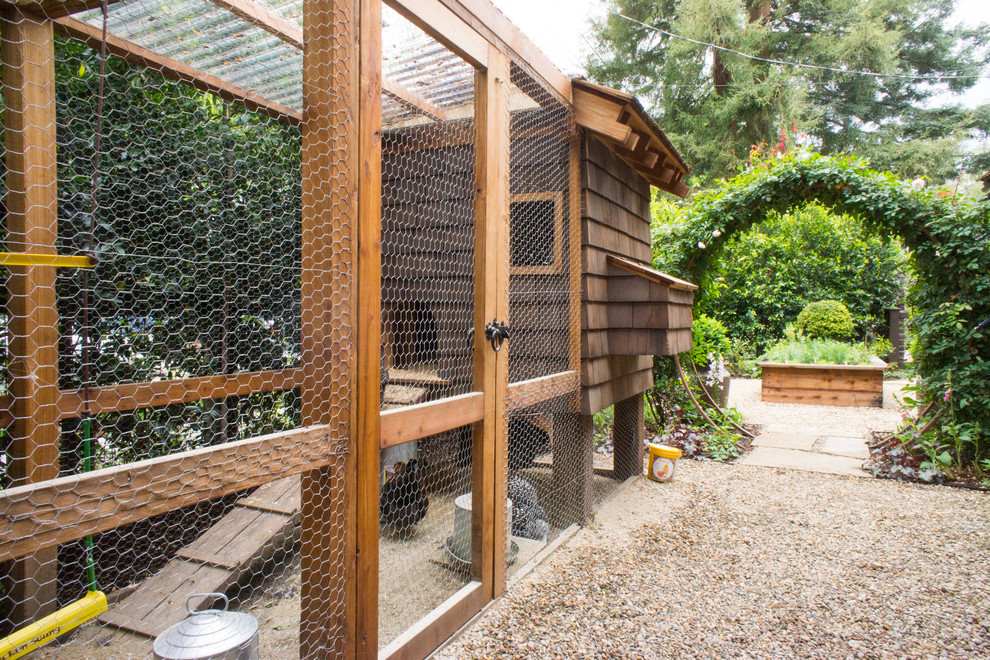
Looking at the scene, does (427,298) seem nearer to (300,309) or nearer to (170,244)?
(300,309)

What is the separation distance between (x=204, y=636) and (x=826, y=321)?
9318 mm

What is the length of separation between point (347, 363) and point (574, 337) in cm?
170

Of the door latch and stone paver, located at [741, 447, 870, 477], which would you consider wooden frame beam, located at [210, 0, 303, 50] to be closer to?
the door latch

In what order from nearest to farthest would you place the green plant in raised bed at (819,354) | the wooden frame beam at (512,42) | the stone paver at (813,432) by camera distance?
the wooden frame beam at (512,42) < the stone paver at (813,432) < the green plant in raised bed at (819,354)

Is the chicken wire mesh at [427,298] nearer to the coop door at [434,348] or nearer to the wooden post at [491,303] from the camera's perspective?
the coop door at [434,348]

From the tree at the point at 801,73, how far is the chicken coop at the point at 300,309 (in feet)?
26.3

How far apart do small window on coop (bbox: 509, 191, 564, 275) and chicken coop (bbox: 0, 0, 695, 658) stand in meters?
0.02

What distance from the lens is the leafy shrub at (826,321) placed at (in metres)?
8.73

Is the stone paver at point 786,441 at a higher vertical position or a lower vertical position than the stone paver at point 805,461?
higher

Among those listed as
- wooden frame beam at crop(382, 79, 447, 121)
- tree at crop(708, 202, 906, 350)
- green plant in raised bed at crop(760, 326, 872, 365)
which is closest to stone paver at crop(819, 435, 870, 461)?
green plant in raised bed at crop(760, 326, 872, 365)

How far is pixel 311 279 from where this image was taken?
1457 millimetres

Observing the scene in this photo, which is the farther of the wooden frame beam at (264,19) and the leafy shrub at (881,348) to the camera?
the leafy shrub at (881,348)

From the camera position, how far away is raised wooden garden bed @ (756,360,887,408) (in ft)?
23.0

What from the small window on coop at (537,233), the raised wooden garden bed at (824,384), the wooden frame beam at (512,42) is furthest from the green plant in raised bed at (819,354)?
the wooden frame beam at (512,42)
